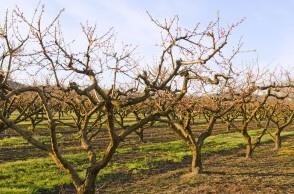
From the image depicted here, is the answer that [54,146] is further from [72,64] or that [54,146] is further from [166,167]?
[166,167]

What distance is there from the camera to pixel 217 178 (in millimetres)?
26625

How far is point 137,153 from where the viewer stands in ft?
131

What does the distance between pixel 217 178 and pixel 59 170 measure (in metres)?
9.64

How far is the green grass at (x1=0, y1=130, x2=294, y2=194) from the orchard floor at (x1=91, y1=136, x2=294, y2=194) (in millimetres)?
1164

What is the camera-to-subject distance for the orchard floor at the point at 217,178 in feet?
78.3

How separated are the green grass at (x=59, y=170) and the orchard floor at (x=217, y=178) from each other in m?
1.16

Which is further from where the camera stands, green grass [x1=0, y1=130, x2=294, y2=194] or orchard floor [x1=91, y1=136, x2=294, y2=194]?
green grass [x1=0, y1=130, x2=294, y2=194]

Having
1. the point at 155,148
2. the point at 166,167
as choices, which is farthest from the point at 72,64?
the point at 155,148

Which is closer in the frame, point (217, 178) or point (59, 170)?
point (217, 178)

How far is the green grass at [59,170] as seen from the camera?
24869 mm

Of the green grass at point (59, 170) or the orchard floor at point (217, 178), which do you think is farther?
the green grass at point (59, 170)

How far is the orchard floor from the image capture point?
2388 cm

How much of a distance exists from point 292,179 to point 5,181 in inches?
613

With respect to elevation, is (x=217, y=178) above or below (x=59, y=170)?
below
